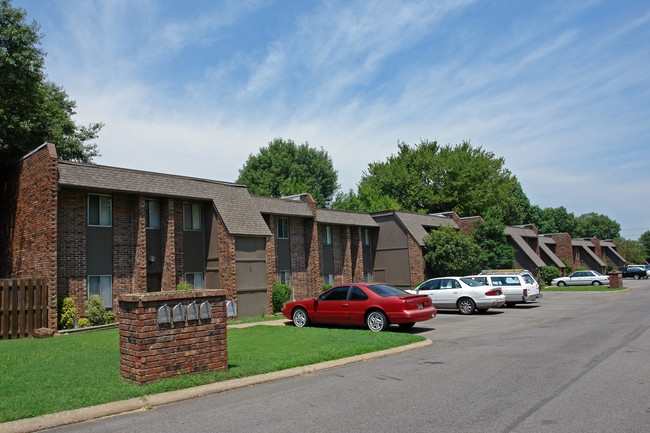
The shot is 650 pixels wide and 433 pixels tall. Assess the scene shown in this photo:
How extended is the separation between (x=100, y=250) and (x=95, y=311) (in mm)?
2504

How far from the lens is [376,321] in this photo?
14711 millimetres

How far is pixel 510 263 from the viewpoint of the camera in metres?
39.0

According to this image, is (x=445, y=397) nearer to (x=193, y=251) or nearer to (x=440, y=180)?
(x=193, y=251)

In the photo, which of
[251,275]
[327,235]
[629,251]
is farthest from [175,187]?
[629,251]

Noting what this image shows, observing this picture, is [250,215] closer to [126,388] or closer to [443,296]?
[443,296]

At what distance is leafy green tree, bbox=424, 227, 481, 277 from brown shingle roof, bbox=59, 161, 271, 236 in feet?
45.8

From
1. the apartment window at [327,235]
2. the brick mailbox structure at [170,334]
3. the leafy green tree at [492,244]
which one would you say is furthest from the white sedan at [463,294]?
the leafy green tree at [492,244]

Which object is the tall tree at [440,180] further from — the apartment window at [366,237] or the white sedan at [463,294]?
the white sedan at [463,294]

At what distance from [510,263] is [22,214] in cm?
3355

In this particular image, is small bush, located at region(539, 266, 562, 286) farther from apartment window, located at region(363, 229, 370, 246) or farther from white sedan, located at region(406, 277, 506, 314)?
white sedan, located at region(406, 277, 506, 314)

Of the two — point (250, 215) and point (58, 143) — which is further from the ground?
point (58, 143)

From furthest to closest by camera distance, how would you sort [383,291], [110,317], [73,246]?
[110,317], [73,246], [383,291]

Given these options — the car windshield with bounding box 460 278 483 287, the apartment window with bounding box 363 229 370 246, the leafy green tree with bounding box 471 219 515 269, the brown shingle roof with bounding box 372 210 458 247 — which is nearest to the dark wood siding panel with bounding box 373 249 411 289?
the apartment window with bounding box 363 229 370 246

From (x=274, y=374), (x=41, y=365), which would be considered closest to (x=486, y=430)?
(x=274, y=374)
